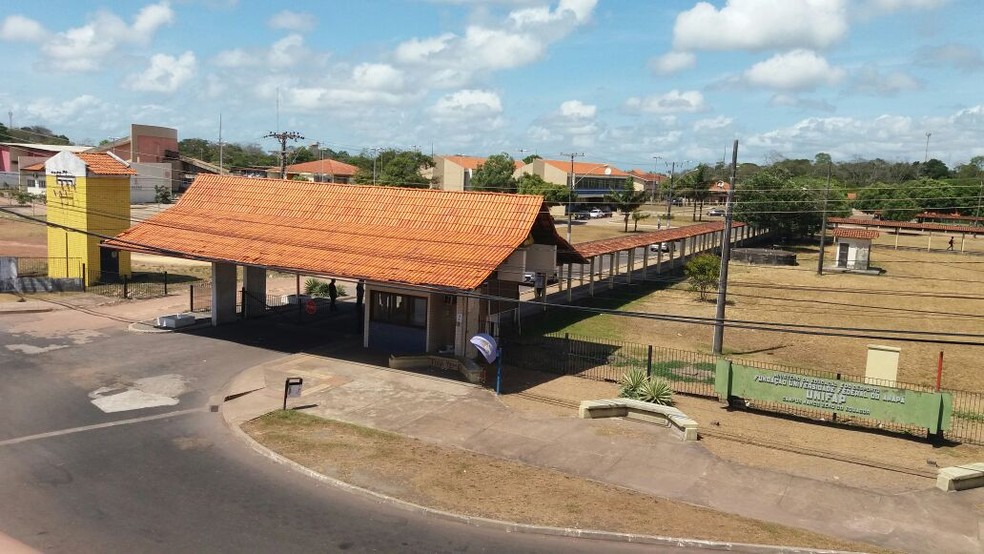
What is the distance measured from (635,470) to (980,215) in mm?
95622

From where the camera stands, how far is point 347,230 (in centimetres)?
2741

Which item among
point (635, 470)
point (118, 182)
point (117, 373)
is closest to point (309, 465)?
point (635, 470)

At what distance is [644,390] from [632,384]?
541 mm

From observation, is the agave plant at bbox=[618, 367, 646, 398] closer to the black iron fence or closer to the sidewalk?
the sidewalk

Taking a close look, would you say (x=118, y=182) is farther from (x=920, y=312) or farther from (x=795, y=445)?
(x=920, y=312)

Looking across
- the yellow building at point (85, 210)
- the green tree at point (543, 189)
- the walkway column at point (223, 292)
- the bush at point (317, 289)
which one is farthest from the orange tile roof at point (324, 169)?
the walkway column at point (223, 292)

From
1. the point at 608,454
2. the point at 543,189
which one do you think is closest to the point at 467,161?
the point at 543,189

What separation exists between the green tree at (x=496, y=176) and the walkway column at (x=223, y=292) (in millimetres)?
62014

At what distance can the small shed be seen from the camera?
52156mm

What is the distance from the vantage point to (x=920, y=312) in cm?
3634

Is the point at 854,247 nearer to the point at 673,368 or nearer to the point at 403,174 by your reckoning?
the point at 673,368

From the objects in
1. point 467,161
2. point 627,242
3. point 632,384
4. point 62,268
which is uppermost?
point 467,161

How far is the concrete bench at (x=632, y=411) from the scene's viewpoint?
18938mm

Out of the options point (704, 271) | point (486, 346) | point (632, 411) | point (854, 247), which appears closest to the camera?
point (632, 411)
